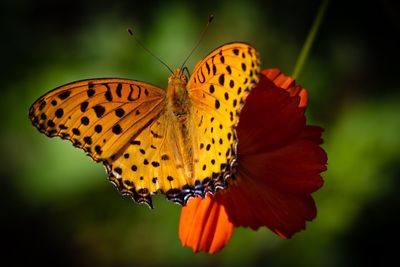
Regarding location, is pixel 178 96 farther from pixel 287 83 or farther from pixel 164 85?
pixel 164 85

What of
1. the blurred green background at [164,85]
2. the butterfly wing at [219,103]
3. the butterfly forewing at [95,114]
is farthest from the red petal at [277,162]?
the blurred green background at [164,85]

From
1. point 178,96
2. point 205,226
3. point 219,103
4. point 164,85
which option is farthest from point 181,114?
point 164,85

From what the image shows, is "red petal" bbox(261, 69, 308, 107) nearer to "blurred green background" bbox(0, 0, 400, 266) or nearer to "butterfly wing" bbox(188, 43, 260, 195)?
"butterfly wing" bbox(188, 43, 260, 195)

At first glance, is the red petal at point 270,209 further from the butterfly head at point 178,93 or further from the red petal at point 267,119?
the butterfly head at point 178,93

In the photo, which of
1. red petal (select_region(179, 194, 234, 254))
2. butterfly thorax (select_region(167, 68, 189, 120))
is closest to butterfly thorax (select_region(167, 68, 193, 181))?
butterfly thorax (select_region(167, 68, 189, 120))

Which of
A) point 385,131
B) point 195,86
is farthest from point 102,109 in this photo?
point 385,131

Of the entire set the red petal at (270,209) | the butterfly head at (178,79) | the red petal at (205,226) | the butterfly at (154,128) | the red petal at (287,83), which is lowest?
the red petal at (205,226)

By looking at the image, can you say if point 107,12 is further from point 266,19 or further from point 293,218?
point 293,218
